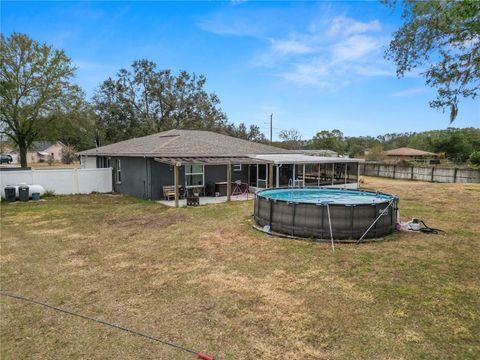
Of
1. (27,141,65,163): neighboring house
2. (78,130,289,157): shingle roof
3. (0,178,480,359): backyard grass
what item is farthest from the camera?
(27,141,65,163): neighboring house

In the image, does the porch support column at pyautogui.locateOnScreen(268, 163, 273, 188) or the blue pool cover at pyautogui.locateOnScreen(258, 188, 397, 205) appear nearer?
the blue pool cover at pyautogui.locateOnScreen(258, 188, 397, 205)

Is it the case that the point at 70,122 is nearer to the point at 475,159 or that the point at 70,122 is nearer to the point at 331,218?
the point at 331,218

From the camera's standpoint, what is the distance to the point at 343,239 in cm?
923

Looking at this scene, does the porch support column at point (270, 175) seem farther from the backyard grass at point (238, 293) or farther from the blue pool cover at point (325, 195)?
the backyard grass at point (238, 293)

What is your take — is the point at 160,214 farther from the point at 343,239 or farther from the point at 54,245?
the point at 343,239

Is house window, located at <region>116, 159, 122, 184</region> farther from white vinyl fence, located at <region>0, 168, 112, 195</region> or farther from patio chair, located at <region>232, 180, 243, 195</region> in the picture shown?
patio chair, located at <region>232, 180, 243, 195</region>

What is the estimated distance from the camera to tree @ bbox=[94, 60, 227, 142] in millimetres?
38094

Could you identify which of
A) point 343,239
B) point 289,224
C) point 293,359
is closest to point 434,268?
point 343,239

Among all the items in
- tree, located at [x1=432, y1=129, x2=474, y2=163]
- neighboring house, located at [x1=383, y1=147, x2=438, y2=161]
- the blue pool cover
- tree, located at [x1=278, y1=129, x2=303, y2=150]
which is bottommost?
the blue pool cover

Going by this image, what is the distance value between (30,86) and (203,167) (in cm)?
1745

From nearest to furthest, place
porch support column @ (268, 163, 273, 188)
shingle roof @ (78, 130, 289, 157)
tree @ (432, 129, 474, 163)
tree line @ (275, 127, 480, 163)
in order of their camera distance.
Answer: shingle roof @ (78, 130, 289, 157), porch support column @ (268, 163, 273, 188), tree line @ (275, 127, 480, 163), tree @ (432, 129, 474, 163)

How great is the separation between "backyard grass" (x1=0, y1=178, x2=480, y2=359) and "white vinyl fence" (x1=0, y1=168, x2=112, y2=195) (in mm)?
7432

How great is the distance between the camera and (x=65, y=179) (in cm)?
1864

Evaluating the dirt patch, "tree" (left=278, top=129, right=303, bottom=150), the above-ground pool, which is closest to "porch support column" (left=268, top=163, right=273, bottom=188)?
the dirt patch
